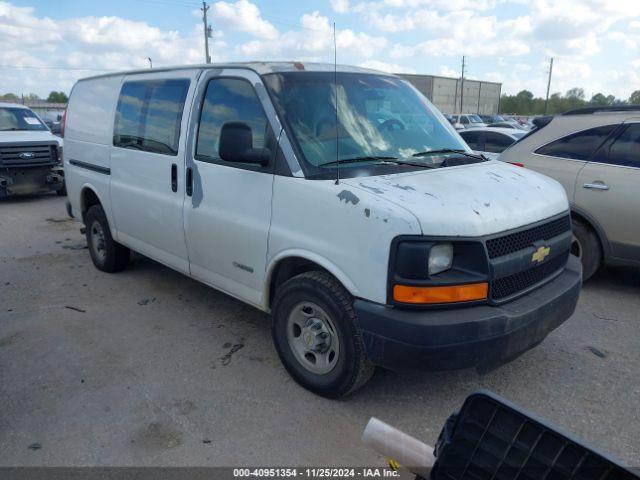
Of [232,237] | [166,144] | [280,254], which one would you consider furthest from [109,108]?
[280,254]

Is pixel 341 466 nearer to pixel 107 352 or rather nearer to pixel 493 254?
pixel 493 254

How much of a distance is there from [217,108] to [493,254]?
7.68 ft

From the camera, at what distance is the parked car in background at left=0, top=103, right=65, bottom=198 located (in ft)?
34.0

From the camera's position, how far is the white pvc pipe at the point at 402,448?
1708 mm

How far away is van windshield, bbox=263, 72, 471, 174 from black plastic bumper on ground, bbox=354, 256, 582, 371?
1.06 meters

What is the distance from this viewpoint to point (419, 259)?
2768 mm

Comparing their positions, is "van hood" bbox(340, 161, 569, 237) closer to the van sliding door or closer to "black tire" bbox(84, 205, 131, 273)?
the van sliding door

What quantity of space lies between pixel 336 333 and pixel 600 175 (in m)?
3.61

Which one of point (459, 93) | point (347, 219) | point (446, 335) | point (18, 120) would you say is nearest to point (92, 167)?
point (347, 219)

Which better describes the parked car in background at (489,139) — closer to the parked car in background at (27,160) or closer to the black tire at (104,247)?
the black tire at (104,247)

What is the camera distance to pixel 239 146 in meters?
3.38

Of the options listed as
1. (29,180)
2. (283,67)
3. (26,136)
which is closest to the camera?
(283,67)

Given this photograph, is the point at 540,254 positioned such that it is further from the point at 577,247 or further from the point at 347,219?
the point at 577,247

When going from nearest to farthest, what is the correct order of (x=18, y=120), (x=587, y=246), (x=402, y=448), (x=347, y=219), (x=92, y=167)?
(x=402, y=448) < (x=347, y=219) < (x=587, y=246) < (x=92, y=167) < (x=18, y=120)
